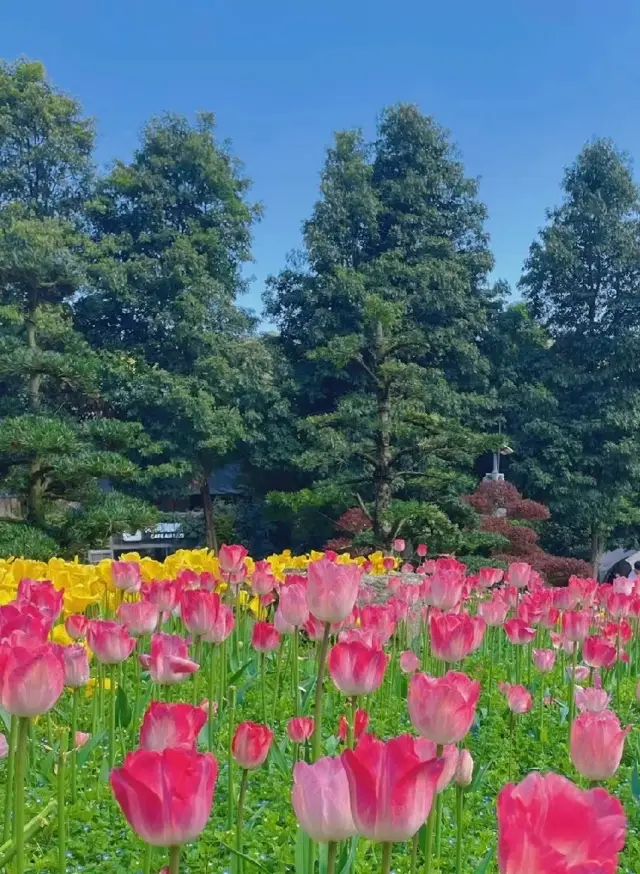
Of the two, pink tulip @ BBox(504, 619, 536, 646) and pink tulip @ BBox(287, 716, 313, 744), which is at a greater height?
pink tulip @ BBox(504, 619, 536, 646)

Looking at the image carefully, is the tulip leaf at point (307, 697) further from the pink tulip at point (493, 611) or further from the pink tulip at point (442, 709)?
the pink tulip at point (442, 709)

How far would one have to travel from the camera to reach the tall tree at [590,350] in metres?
12.7

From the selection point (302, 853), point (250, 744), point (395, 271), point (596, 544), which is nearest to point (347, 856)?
point (302, 853)

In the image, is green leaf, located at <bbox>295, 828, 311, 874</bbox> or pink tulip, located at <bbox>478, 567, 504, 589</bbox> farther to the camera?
pink tulip, located at <bbox>478, 567, 504, 589</bbox>

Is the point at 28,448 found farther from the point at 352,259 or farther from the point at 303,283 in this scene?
the point at 352,259

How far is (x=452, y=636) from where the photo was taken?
1.36 m

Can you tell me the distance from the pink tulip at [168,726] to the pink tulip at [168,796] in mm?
195

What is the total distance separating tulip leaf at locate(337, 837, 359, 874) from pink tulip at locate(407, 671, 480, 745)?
0.27 m

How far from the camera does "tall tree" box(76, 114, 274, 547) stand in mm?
12578

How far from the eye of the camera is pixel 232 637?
2701 millimetres

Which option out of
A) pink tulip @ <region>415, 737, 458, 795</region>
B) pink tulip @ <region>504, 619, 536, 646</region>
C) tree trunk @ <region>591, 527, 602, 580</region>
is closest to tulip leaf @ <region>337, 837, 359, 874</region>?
pink tulip @ <region>415, 737, 458, 795</region>

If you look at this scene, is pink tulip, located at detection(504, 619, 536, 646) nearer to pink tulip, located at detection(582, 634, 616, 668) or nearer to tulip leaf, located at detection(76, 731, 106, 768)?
pink tulip, located at detection(582, 634, 616, 668)

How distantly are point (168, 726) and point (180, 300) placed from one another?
13.1m

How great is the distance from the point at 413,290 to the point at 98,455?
7588 mm
